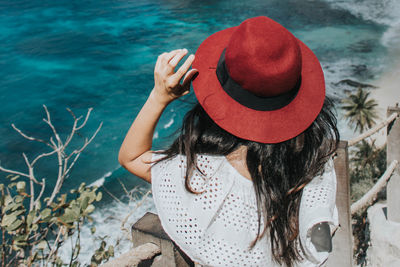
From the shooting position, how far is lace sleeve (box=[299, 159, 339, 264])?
108cm

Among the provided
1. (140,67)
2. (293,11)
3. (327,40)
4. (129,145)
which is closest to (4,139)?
(140,67)

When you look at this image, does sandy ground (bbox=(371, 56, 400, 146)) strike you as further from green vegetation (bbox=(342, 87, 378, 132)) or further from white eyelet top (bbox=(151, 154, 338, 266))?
white eyelet top (bbox=(151, 154, 338, 266))

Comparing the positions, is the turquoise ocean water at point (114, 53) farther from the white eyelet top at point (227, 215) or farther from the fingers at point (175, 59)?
the fingers at point (175, 59)

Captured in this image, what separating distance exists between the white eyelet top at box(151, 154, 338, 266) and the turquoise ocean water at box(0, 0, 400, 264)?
11748mm

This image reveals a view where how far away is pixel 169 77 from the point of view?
1072mm

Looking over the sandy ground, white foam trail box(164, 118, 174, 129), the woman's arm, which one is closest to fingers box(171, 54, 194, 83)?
the woman's arm

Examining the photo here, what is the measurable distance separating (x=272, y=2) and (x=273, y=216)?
1705 inches

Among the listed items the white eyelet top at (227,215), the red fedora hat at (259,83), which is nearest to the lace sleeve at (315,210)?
the white eyelet top at (227,215)

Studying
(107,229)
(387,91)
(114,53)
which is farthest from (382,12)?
(107,229)

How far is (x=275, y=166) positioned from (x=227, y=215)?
0.21 metres

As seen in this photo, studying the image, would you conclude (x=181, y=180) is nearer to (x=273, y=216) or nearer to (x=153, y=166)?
(x=153, y=166)

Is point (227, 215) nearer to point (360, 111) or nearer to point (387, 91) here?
point (360, 111)

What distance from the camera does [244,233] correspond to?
1.10m

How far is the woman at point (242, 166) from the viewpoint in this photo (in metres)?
1.04
